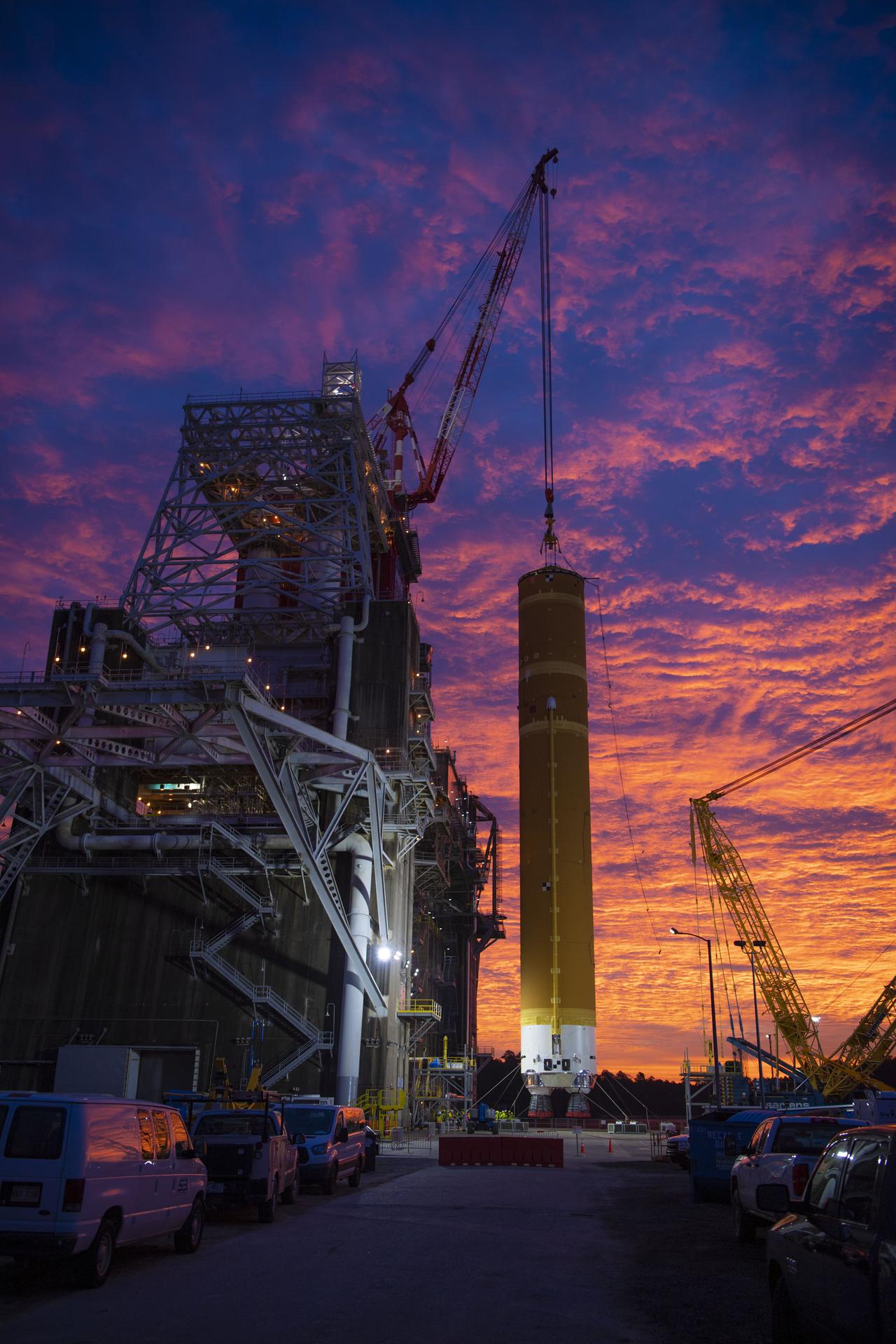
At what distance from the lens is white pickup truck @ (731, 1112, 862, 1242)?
48.8ft

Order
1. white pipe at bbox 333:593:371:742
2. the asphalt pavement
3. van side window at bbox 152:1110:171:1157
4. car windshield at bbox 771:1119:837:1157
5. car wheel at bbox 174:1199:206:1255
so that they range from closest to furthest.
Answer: the asphalt pavement, van side window at bbox 152:1110:171:1157, car wheel at bbox 174:1199:206:1255, car windshield at bbox 771:1119:837:1157, white pipe at bbox 333:593:371:742

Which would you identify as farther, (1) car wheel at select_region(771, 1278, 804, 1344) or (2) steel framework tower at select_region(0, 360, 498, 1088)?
(2) steel framework tower at select_region(0, 360, 498, 1088)

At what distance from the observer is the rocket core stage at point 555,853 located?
6144 centimetres

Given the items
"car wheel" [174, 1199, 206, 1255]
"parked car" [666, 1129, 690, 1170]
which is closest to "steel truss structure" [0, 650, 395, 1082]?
"parked car" [666, 1129, 690, 1170]

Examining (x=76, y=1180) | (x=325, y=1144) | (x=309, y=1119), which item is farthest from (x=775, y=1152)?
(x=309, y=1119)

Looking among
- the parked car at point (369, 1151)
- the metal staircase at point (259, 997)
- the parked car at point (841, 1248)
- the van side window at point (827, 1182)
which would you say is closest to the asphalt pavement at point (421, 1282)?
the parked car at point (841, 1248)

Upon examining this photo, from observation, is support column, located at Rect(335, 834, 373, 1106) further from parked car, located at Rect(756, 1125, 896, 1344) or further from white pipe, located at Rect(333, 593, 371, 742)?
parked car, located at Rect(756, 1125, 896, 1344)

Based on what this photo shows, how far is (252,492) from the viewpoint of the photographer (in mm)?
59406

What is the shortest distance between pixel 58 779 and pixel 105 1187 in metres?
40.4

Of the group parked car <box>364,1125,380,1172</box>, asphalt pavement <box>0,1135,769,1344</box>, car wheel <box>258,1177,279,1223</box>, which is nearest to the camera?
asphalt pavement <box>0,1135,769,1344</box>

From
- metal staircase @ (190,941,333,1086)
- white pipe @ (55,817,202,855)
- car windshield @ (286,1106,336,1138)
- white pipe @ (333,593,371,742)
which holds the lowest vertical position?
car windshield @ (286,1106,336,1138)

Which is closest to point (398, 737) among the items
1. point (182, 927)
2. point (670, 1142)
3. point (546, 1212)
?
point (182, 927)

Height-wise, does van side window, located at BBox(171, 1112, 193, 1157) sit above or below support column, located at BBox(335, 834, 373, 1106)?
below

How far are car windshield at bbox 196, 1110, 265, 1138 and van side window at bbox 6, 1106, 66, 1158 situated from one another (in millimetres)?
7276
